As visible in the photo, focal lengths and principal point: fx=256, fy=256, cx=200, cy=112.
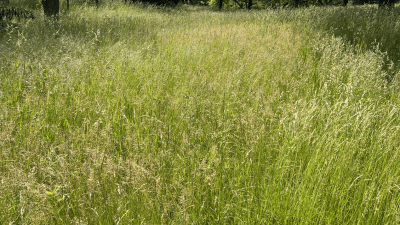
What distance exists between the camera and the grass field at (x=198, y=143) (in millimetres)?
1399

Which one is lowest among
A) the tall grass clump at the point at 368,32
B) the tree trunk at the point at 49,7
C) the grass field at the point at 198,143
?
the grass field at the point at 198,143

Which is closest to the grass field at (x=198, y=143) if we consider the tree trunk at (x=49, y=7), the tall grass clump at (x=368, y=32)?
the tall grass clump at (x=368, y=32)

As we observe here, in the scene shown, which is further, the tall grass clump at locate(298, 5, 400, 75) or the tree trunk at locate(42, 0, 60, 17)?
the tree trunk at locate(42, 0, 60, 17)

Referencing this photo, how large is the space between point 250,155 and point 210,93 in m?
1.10

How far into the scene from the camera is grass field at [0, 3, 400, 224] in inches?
55.1

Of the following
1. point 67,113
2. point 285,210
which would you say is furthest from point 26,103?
point 285,210

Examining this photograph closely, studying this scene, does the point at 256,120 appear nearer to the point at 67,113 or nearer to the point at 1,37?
the point at 67,113

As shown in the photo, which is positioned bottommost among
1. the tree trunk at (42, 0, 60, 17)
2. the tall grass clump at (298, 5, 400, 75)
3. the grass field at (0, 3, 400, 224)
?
the grass field at (0, 3, 400, 224)

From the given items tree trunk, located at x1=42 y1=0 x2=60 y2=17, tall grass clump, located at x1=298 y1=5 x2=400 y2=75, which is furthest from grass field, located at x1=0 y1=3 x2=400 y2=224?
tree trunk, located at x1=42 y1=0 x2=60 y2=17

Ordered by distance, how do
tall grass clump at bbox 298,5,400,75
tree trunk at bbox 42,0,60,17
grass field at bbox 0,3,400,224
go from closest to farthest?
grass field at bbox 0,3,400,224 < tall grass clump at bbox 298,5,400,75 < tree trunk at bbox 42,0,60,17

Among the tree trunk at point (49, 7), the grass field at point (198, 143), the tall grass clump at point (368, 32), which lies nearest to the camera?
the grass field at point (198, 143)

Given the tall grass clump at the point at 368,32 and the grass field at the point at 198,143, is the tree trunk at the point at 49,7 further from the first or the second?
the tall grass clump at the point at 368,32

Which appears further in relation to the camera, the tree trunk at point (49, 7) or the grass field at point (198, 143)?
the tree trunk at point (49, 7)

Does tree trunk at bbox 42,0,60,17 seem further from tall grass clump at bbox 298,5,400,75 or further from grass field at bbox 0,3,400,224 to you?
tall grass clump at bbox 298,5,400,75
